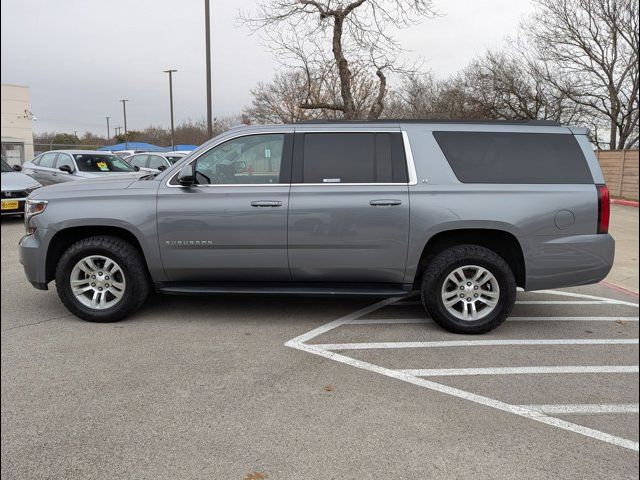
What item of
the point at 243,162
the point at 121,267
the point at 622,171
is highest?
the point at 622,171

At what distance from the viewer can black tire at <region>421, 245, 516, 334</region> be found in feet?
15.0

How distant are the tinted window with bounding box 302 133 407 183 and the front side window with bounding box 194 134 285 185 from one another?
11.6 inches

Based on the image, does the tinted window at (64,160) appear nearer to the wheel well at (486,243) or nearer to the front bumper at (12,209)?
the front bumper at (12,209)

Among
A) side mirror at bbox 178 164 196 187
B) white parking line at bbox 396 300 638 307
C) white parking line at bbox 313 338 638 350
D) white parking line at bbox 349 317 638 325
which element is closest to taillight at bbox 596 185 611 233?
white parking line at bbox 313 338 638 350

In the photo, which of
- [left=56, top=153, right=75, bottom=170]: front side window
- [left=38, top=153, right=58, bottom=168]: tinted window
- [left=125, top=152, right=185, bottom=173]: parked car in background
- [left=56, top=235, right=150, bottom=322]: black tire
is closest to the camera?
[left=56, top=235, right=150, bottom=322]: black tire

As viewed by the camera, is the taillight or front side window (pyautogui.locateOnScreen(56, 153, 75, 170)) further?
front side window (pyautogui.locateOnScreen(56, 153, 75, 170))

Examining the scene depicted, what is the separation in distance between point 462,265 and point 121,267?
10.3 ft

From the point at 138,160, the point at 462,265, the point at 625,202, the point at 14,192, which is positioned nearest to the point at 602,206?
the point at 462,265

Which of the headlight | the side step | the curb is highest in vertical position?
the headlight

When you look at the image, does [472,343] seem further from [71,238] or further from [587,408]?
[71,238]

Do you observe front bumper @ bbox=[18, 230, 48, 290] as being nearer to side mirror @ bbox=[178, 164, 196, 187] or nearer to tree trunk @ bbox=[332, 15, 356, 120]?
side mirror @ bbox=[178, 164, 196, 187]

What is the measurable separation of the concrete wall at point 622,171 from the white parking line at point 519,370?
1709cm

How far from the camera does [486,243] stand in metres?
4.82

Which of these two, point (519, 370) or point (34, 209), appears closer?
point (519, 370)
